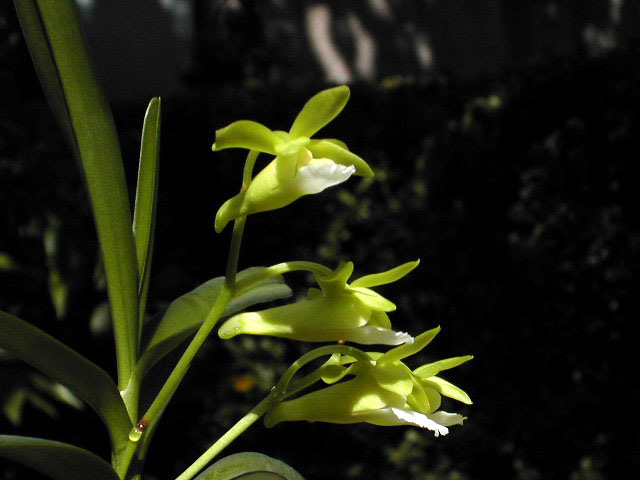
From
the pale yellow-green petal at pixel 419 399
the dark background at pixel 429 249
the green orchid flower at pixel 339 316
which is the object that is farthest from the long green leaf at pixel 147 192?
the dark background at pixel 429 249

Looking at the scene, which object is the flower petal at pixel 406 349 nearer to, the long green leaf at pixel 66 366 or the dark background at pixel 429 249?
the long green leaf at pixel 66 366

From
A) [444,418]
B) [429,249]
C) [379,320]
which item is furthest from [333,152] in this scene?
[429,249]

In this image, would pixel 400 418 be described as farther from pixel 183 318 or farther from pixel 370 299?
pixel 183 318

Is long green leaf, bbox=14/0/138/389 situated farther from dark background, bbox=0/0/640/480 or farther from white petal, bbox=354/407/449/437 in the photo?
dark background, bbox=0/0/640/480

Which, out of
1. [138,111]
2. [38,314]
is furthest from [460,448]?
[138,111]

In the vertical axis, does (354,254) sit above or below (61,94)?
below

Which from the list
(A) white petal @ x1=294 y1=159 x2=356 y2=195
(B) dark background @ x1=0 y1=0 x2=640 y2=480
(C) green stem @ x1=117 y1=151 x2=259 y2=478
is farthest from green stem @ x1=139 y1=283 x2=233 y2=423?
(B) dark background @ x1=0 y1=0 x2=640 y2=480

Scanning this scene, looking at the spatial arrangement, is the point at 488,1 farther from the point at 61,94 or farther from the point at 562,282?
the point at 61,94
